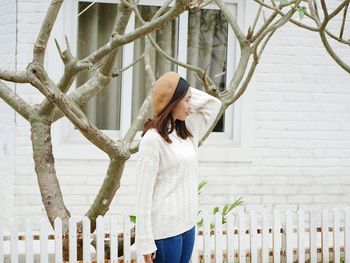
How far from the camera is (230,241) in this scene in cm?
645

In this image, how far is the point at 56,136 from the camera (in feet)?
27.7

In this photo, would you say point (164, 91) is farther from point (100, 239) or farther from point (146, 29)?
point (100, 239)

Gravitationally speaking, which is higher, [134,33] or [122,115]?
[134,33]

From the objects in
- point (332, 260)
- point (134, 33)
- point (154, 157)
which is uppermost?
point (134, 33)

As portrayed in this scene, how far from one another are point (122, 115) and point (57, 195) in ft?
9.80

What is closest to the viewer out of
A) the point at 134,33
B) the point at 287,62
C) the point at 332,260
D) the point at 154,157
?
the point at 154,157

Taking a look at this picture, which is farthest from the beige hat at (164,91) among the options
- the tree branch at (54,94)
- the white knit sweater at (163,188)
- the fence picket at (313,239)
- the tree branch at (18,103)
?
the fence picket at (313,239)

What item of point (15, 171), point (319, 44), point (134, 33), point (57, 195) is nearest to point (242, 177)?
point (319, 44)

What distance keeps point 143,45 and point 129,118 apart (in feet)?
2.67

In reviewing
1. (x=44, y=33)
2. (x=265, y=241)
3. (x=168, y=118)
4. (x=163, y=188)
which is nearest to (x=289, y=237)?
(x=265, y=241)

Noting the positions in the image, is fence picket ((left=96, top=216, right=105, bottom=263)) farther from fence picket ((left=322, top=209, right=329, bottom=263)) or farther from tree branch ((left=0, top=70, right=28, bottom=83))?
fence picket ((left=322, top=209, right=329, bottom=263))

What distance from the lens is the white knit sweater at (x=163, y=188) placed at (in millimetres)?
4262

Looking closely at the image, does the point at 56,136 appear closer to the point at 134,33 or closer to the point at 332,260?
the point at 332,260

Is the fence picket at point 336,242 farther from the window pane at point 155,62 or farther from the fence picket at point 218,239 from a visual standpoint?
the window pane at point 155,62
